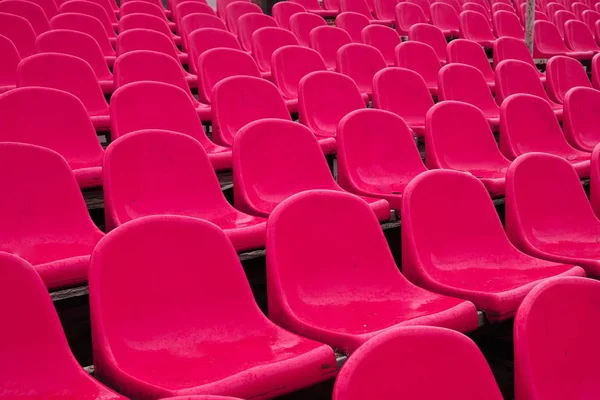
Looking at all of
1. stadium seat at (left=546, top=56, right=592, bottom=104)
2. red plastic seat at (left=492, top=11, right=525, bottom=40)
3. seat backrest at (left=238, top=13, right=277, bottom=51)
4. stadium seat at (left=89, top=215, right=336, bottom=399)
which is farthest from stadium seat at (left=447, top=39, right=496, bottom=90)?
stadium seat at (left=89, top=215, right=336, bottom=399)

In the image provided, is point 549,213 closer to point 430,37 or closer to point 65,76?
point 65,76

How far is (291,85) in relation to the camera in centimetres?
252

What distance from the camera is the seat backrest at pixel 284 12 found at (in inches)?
136

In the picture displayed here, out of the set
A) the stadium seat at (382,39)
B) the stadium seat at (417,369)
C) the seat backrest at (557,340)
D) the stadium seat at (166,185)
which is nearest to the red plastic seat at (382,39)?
the stadium seat at (382,39)

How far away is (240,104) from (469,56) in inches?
48.3

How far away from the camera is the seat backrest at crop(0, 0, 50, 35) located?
2.73m

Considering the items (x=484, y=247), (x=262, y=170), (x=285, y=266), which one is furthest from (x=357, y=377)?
(x=262, y=170)

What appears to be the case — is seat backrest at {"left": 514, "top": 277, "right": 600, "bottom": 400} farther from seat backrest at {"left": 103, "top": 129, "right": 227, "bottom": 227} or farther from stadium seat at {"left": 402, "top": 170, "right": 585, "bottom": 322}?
seat backrest at {"left": 103, "top": 129, "right": 227, "bottom": 227}

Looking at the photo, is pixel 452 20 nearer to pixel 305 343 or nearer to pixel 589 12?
pixel 589 12

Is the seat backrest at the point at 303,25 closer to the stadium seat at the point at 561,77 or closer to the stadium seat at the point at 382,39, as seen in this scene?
the stadium seat at the point at 382,39

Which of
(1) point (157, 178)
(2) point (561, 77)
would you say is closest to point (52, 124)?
(1) point (157, 178)

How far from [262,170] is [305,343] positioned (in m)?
0.62

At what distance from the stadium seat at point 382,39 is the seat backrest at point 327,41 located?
3.6 inches

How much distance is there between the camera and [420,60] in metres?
2.83
